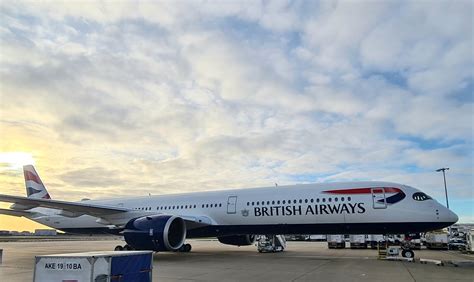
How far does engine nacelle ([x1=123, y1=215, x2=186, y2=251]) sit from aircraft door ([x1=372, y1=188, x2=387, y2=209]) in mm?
8138

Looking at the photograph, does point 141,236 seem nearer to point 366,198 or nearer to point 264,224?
point 264,224

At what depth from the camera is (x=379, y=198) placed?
15.8 m

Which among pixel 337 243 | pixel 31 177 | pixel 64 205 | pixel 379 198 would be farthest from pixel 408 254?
pixel 31 177

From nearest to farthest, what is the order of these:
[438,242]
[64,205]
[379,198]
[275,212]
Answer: [379,198] < [64,205] < [275,212] < [438,242]

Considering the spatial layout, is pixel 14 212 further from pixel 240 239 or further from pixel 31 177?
pixel 240 239

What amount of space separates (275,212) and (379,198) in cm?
456

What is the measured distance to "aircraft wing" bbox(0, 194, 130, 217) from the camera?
15039 mm

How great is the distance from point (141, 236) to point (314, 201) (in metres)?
7.50

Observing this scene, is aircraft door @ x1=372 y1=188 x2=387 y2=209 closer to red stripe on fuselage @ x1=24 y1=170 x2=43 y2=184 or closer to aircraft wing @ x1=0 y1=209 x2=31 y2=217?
aircraft wing @ x1=0 y1=209 x2=31 y2=217

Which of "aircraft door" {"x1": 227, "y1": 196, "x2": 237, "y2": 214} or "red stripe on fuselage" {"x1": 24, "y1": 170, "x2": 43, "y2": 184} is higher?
"red stripe on fuselage" {"x1": 24, "y1": 170, "x2": 43, "y2": 184}

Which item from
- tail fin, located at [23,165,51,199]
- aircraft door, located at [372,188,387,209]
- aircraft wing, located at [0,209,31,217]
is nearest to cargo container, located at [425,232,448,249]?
aircraft door, located at [372,188,387,209]

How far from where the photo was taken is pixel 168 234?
1518 cm

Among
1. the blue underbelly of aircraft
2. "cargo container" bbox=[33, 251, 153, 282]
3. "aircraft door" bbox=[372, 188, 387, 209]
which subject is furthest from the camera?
"aircraft door" bbox=[372, 188, 387, 209]

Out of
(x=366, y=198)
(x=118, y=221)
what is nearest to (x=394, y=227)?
(x=366, y=198)
